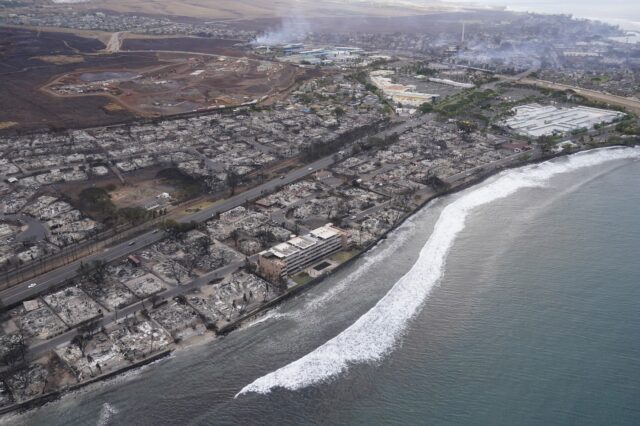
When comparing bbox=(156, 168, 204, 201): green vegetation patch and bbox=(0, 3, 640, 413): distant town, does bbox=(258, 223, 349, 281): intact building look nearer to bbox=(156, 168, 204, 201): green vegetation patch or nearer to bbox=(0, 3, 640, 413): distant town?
bbox=(0, 3, 640, 413): distant town

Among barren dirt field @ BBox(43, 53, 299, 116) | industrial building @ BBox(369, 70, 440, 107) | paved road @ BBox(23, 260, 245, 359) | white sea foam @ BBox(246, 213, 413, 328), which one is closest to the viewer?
paved road @ BBox(23, 260, 245, 359)

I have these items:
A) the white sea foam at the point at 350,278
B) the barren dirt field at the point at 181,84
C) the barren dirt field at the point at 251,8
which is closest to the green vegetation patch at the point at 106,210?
the white sea foam at the point at 350,278

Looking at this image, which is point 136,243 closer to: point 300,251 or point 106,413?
point 300,251

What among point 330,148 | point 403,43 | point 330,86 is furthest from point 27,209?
point 403,43

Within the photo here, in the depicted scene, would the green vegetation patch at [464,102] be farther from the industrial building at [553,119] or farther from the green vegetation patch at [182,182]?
the green vegetation patch at [182,182]

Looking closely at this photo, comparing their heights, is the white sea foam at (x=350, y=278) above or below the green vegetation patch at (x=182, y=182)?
below

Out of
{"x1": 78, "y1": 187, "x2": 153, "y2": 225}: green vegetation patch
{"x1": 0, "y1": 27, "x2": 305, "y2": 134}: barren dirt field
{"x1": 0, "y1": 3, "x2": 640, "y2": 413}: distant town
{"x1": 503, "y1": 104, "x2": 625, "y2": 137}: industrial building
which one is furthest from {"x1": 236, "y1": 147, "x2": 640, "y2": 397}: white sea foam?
{"x1": 0, "y1": 27, "x2": 305, "y2": 134}: barren dirt field

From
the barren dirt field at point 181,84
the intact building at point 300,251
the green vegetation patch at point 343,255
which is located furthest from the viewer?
the barren dirt field at point 181,84

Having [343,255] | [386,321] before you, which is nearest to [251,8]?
[343,255]
